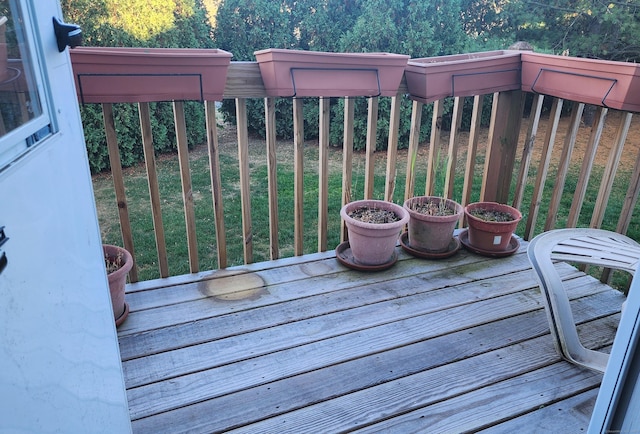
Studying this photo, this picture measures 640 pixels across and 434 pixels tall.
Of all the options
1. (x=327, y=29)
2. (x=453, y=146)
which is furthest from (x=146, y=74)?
(x=327, y=29)

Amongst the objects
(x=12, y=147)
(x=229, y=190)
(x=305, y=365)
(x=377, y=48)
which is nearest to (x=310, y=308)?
(x=305, y=365)

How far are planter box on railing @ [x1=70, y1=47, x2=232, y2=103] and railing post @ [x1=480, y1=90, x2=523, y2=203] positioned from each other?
4.82ft

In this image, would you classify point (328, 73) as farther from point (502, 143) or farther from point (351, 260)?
point (502, 143)

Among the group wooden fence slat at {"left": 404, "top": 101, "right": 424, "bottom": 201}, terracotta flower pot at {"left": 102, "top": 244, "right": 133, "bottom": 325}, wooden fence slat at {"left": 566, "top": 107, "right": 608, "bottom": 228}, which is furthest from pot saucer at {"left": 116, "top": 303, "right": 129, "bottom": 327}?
wooden fence slat at {"left": 566, "top": 107, "right": 608, "bottom": 228}

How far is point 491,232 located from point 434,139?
54 centimetres

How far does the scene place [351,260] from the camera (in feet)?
7.55

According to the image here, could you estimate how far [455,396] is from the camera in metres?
1.51

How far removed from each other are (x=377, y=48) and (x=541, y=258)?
3.72 metres

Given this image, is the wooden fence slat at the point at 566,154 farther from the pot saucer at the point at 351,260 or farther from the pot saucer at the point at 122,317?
the pot saucer at the point at 122,317

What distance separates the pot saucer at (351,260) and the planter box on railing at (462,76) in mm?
753

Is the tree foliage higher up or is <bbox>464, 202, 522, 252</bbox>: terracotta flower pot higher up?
the tree foliage

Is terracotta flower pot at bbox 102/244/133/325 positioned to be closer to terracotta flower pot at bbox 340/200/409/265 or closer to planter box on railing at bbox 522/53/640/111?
terracotta flower pot at bbox 340/200/409/265

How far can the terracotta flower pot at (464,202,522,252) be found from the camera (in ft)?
7.68

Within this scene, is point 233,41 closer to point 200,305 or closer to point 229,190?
point 229,190
